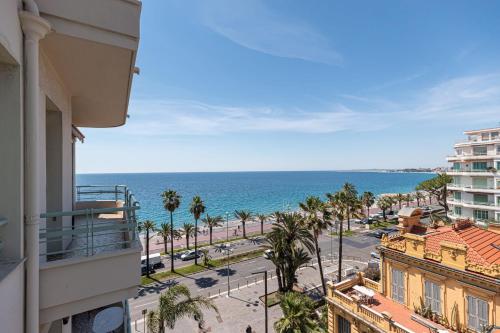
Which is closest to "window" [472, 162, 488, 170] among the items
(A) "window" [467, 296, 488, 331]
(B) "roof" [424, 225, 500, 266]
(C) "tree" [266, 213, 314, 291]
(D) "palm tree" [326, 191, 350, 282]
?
(D) "palm tree" [326, 191, 350, 282]

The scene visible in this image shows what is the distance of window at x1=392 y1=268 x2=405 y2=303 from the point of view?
16.3 m

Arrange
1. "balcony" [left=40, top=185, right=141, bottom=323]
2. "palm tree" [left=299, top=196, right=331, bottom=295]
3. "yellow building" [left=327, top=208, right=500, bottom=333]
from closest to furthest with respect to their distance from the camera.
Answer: "balcony" [left=40, top=185, right=141, bottom=323] → "yellow building" [left=327, top=208, right=500, bottom=333] → "palm tree" [left=299, top=196, right=331, bottom=295]

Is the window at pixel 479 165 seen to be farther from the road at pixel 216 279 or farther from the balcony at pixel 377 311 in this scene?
the balcony at pixel 377 311

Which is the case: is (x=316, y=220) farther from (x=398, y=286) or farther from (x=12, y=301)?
(x=12, y=301)

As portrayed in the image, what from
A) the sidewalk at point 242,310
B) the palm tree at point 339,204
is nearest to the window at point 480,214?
the palm tree at point 339,204

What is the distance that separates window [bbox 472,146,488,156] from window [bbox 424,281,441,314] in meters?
34.0

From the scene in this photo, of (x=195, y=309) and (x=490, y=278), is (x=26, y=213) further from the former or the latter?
(x=490, y=278)

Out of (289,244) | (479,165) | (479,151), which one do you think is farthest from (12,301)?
(479,151)

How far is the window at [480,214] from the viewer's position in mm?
36684

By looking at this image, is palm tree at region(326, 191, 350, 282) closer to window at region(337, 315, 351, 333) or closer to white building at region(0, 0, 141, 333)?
window at region(337, 315, 351, 333)

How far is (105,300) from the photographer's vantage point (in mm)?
4703

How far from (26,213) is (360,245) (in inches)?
2001

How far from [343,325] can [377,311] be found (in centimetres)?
264

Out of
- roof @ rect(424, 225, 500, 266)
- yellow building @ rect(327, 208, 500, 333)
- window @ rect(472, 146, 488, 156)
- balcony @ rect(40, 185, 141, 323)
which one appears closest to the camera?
balcony @ rect(40, 185, 141, 323)
